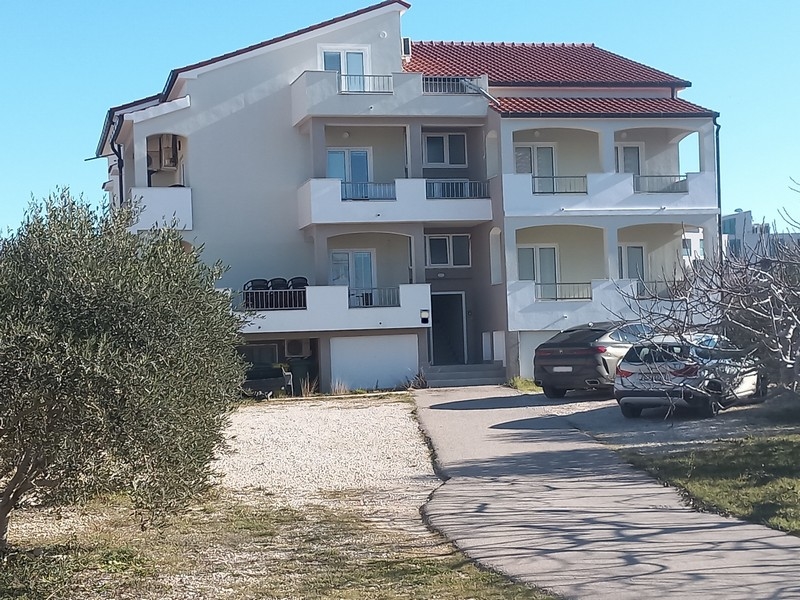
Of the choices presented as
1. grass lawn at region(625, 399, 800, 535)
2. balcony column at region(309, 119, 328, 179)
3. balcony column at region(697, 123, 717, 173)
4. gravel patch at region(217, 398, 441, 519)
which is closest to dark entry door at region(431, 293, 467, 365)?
balcony column at region(309, 119, 328, 179)

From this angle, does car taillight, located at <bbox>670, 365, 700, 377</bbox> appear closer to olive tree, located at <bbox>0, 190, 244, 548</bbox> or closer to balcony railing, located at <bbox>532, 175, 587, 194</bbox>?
olive tree, located at <bbox>0, 190, 244, 548</bbox>

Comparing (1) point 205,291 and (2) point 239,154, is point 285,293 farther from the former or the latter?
(1) point 205,291

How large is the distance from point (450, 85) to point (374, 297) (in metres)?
6.75

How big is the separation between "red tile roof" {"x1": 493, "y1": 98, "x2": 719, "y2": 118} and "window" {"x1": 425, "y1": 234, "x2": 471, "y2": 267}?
15.0 ft

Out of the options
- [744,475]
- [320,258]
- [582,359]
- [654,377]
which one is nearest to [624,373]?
[582,359]

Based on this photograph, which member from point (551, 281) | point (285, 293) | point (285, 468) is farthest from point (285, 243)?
point (285, 468)

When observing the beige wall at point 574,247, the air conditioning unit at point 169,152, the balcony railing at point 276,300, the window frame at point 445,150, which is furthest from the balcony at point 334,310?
the air conditioning unit at point 169,152

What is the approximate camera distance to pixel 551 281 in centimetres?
3294

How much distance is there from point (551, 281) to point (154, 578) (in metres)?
24.5

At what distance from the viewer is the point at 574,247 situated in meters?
33.2

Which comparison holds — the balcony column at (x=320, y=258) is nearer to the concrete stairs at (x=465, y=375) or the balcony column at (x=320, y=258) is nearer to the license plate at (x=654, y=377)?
the concrete stairs at (x=465, y=375)

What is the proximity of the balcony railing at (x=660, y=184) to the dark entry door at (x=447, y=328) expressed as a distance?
632 cm

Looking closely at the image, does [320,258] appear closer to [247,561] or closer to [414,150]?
[414,150]

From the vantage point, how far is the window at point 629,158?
110 ft
